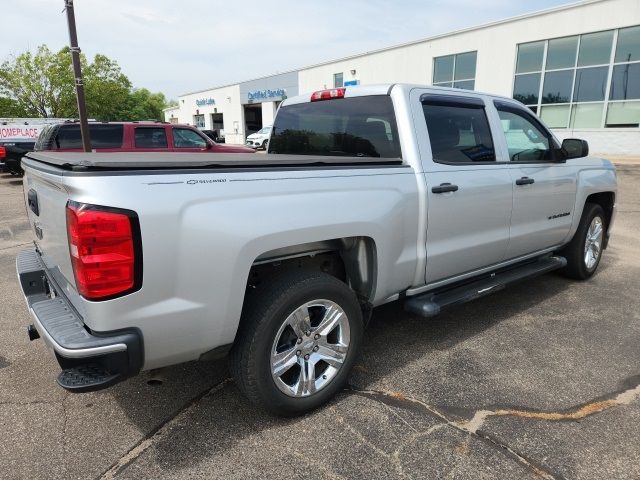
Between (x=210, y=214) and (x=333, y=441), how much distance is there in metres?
1.39

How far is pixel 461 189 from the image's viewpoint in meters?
3.35

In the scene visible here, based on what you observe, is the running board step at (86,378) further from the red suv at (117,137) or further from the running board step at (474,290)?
the red suv at (117,137)

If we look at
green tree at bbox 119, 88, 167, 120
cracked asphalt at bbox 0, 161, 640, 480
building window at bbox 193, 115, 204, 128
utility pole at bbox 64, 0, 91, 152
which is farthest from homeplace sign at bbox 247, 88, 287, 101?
green tree at bbox 119, 88, 167, 120

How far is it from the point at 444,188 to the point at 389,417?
1.54 metres

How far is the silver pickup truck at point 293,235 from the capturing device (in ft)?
6.59

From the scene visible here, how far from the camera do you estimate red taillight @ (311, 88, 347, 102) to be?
3697 mm

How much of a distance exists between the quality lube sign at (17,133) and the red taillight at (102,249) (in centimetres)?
1693

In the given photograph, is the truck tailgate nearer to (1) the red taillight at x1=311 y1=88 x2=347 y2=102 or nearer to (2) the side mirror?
(1) the red taillight at x1=311 y1=88 x2=347 y2=102

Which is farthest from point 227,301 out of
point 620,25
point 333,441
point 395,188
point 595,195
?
point 620,25

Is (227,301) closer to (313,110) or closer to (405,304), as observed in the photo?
(405,304)

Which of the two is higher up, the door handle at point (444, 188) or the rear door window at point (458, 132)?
the rear door window at point (458, 132)

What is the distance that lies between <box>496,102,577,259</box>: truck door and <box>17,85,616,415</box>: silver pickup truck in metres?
0.02

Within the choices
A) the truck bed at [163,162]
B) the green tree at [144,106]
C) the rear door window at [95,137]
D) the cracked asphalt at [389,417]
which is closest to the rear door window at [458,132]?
the truck bed at [163,162]

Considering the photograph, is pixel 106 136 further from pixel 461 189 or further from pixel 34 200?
pixel 461 189
